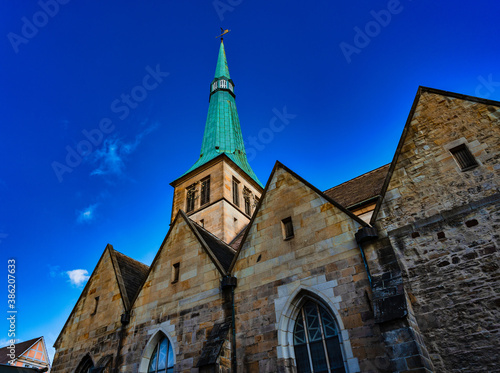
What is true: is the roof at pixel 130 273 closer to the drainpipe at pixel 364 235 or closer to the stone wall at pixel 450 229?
the drainpipe at pixel 364 235

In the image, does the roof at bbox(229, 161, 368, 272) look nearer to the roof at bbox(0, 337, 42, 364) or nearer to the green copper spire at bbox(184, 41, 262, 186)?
the green copper spire at bbox(184, 41, 262, 186)

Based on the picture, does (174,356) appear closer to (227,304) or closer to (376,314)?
(227,304)

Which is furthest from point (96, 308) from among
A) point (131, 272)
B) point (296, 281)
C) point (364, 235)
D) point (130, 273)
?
point (364, 235)

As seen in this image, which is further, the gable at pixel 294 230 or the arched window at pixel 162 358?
the arched window at pixel 162 358

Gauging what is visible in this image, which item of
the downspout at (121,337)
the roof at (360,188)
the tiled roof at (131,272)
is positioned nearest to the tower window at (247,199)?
the roof at (360,188)

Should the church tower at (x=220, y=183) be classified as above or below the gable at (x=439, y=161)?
above

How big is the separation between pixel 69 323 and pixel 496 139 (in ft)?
59.1

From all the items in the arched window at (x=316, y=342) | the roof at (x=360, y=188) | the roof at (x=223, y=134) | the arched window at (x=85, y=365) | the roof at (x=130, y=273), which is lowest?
the arched window at (x=316, y=342)

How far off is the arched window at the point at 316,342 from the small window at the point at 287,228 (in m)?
2.12

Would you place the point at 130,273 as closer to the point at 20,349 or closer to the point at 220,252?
the point at 220,252

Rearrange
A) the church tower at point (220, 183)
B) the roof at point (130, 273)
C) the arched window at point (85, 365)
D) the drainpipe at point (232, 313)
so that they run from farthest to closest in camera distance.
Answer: the church tower at point (220, 183) < the roof at point (130, 273) < the arched window at point (85, 365) < the drainpipe at point (232, 313)

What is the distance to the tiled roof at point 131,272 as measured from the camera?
15.9 meters

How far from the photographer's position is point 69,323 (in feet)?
54.6

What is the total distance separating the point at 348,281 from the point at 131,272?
454 inches
